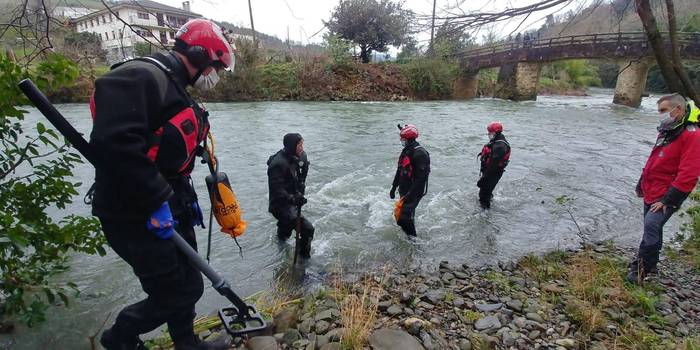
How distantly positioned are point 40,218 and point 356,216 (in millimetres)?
5294

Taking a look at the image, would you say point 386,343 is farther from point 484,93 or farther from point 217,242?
point 484,93

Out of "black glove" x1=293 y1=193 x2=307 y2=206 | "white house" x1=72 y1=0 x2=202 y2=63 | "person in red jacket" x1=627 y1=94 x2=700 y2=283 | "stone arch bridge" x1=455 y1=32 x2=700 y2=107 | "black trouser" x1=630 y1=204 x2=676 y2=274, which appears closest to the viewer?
"white house" x1=72 y1=0 x2=202 y2=63

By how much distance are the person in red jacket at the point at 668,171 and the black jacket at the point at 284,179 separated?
175 inches

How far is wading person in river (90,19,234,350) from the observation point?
200 cm

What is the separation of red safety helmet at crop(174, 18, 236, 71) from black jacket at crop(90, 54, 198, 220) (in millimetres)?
166

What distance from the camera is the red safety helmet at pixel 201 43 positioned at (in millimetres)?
2449

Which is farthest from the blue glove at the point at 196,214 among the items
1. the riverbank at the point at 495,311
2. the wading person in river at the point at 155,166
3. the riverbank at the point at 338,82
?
the riverbank at the point at 338,82

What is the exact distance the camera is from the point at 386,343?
3072 mm

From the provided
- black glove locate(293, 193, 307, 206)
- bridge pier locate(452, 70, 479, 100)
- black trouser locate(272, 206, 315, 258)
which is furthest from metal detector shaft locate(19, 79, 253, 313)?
bridge pier locate(452, 70, 479, 100)

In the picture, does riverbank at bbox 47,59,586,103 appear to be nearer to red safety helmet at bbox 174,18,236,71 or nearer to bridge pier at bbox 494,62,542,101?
bridge pier at bbox 494,62,542,101

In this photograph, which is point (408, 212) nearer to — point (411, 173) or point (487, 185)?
point (411, 173)

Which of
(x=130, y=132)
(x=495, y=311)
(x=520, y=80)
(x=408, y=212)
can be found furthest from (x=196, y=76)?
(x=520, y=80)

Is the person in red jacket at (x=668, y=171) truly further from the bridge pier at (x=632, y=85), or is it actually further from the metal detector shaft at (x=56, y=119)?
the bridge pier at (x=632, y=85)

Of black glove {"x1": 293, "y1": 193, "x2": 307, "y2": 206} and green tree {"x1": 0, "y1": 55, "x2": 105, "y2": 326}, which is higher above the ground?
green tree {"x1": 0, "y1": 55, "x2": 105, "y2": 326}
